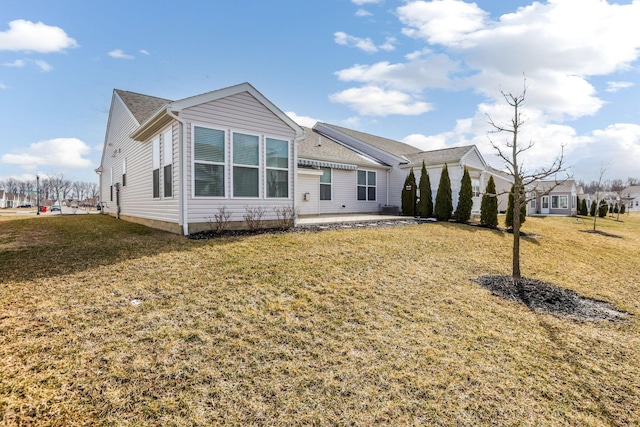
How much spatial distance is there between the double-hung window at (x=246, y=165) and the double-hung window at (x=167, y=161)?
6.62 ft

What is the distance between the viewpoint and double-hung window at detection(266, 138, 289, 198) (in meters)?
10.5

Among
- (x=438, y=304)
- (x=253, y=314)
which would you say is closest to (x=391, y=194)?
(x=438, y=304)

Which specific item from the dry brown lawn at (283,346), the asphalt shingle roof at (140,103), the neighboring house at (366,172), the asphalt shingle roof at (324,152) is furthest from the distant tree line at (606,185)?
the asphalt shingle roof at (140,103)

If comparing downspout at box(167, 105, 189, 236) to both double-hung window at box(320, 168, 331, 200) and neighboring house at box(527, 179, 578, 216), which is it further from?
neighboring house at box(527, 179, 578, 216)

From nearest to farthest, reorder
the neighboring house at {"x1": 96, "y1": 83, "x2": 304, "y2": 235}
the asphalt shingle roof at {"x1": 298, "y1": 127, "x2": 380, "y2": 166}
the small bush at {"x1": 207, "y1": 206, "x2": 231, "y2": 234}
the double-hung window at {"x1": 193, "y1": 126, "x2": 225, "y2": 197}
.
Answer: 1. the neighboring house at {"x1": 96, "y1": 83, "x2": 304, "y2": 235}
2. the double-hung window at {"x1": 193, "y1": 126, "x2": 225, "y2": 197}
3. the small bush at {"x1": 207, "y1": 206, "x2": 231, "y2": 234}
4. the asphalt shingle roof at {"x1": 298, "y1": 127, "x2": 380, "y2": 166}

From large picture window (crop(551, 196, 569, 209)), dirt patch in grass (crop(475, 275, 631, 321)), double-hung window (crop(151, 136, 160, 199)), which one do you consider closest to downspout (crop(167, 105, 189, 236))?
double-hung window (crop(151, 136, 160, 199))

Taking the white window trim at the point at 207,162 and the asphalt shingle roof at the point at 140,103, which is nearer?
the white window trim at the point at 207,162

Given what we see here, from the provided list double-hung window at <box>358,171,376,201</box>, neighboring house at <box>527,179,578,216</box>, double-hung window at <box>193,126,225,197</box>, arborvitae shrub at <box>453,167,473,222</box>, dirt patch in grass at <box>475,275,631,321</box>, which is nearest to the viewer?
dirt patch in grass at <box>475,275,631,321</box>

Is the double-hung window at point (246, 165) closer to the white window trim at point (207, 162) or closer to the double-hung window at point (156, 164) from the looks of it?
the white window trim at point (207, 162)

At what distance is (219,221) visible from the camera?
9250mm

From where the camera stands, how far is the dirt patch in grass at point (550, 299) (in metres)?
5.79

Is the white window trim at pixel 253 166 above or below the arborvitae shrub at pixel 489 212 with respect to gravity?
above

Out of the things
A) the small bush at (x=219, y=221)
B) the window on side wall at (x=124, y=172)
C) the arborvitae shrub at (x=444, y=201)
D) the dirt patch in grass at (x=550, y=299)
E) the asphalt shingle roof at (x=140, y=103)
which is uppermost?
the asphalt shingle roof at (x=140, y=103)

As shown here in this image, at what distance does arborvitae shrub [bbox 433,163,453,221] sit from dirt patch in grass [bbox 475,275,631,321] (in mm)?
8781
